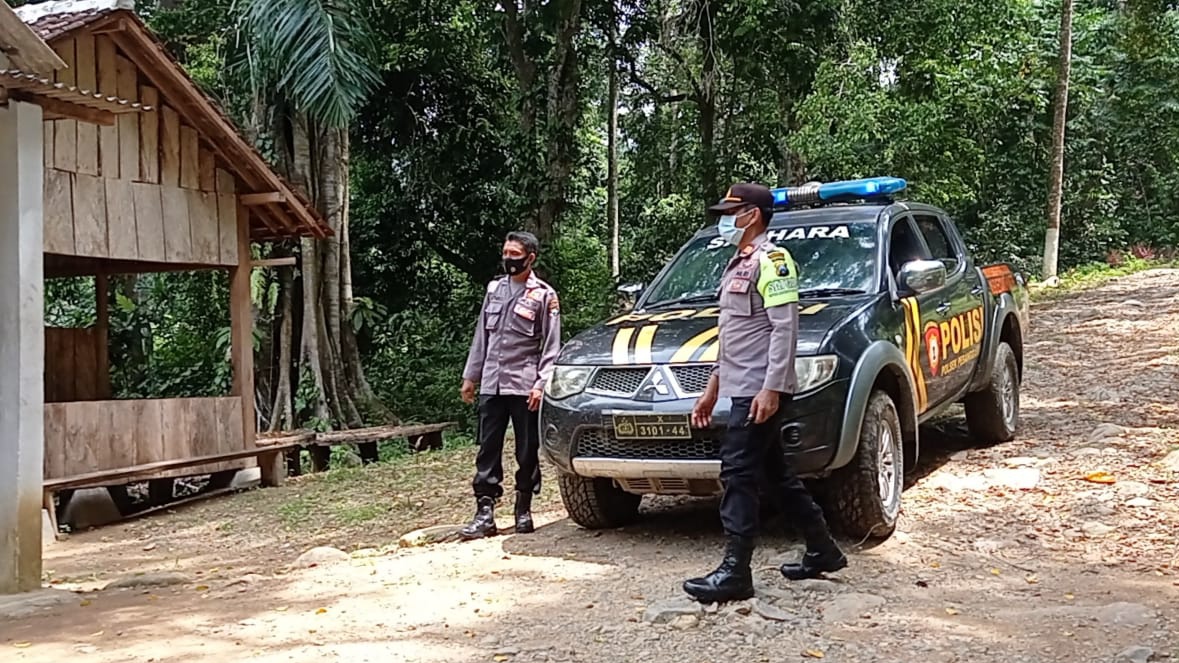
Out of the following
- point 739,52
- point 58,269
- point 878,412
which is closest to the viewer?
point 878,412

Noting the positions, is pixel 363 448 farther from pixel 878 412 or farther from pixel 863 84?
pixel 878 412

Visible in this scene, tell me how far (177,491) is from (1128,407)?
11.0m

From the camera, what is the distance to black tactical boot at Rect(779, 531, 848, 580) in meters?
5.11

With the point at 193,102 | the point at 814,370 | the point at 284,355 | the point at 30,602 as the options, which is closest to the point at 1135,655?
the point at 814,370

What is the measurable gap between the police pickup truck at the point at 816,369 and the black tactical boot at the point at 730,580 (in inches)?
26.1

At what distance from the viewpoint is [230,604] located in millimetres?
5531

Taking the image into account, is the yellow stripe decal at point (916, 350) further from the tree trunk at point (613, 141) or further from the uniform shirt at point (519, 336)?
the tree trunk at point (613, 141)

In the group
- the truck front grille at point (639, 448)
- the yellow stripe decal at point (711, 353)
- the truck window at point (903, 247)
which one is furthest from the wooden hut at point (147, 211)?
the truck window at point (903, 247)

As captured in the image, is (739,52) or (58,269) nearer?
(58,269)

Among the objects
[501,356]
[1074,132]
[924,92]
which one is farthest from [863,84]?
[1074,132]

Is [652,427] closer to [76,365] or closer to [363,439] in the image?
[363,439]

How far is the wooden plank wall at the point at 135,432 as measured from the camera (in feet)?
33.7

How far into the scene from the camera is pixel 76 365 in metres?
13.4

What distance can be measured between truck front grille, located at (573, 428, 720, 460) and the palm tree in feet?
25.6
